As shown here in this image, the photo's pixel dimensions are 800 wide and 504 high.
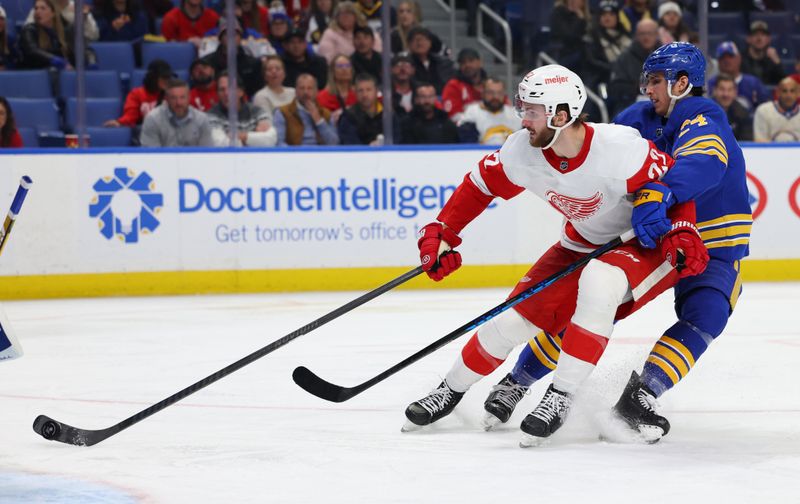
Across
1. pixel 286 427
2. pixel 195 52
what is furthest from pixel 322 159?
pixel 286 427

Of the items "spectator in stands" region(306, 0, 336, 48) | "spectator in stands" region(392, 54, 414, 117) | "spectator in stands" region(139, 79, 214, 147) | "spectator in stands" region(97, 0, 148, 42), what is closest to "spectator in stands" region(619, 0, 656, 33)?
"spectator in stands" region(392, 54, 414, 117)

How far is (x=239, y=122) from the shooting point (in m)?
7.63

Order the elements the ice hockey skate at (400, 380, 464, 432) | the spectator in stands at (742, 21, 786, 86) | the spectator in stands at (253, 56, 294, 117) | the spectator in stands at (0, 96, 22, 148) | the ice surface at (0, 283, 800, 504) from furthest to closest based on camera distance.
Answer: the spectator in stands at (742, 21, 786, 86), the spectator in stands at (253, 56, 294, 117), the spectator in stands at (0, 96, 22, 148), the ice hockey skate at (400, 380, 464, 432), the ice surface at (0, 283, 800, 504)

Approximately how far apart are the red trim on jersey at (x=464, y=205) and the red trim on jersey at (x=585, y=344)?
540 mm

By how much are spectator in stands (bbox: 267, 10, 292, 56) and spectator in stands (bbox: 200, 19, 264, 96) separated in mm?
247

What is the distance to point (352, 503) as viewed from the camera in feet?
9.27

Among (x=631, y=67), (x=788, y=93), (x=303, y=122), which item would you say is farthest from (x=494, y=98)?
(x=788, y=93)

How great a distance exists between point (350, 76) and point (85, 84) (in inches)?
61.0

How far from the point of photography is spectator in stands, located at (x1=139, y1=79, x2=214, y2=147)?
7.53 meters

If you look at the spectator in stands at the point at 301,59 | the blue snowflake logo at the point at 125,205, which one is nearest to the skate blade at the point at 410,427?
the blue snowflake logo at the point at 125,205

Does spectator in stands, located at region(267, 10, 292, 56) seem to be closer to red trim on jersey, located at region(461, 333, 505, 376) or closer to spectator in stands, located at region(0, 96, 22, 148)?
spectator in stands, located at region(0, 96, 22, 148)

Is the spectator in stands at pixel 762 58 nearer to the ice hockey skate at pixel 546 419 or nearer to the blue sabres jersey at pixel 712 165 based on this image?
the blue sabres jersey at pixel 712 165

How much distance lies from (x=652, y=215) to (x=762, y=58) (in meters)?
5.68

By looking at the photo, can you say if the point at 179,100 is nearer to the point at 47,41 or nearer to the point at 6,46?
the point at 47,41
